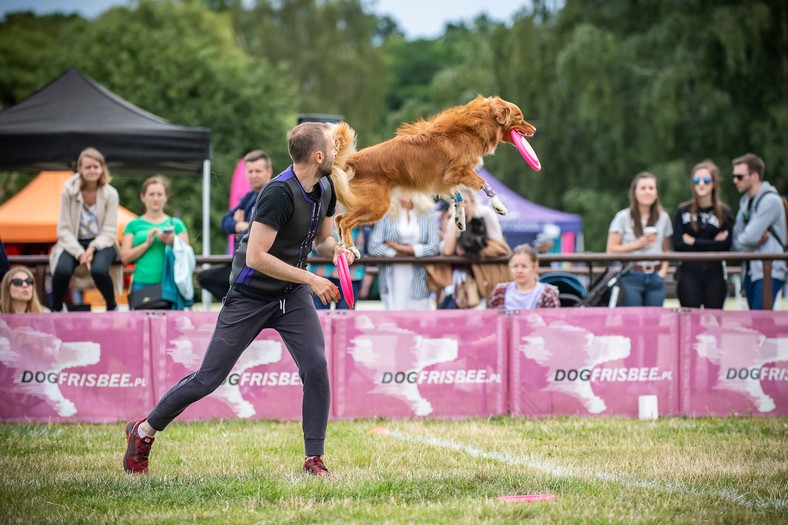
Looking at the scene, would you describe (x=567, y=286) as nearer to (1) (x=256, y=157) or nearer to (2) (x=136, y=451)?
(1) (x=256, y=157)

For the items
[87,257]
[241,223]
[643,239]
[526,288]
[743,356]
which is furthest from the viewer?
[643,239]

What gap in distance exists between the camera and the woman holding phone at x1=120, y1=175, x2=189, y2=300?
26.2ft

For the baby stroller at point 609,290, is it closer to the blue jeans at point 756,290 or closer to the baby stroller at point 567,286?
the baby stroller at point 567,286

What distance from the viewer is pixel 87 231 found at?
A: 8117mm

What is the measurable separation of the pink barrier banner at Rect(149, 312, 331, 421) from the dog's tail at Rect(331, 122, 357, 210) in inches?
80.8

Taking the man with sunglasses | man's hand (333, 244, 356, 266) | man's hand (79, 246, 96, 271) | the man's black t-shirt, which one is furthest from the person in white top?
man's hand (79, 246, 96, 271)

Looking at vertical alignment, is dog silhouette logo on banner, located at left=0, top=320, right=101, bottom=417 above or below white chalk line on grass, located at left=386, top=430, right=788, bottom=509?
above

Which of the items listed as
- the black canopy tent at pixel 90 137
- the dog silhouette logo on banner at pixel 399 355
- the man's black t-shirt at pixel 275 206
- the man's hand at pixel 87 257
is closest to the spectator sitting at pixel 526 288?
the dog silhouette logo on banner at pixel 399 355

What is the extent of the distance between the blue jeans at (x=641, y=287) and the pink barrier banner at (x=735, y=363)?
3.40ft

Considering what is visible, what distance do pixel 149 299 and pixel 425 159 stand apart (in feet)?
11.9

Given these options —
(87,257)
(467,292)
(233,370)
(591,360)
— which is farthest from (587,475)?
(87,257)

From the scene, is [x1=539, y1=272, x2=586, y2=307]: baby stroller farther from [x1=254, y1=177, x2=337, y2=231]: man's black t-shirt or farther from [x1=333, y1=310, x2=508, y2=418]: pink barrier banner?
[x1=254, y1=177, x2=337, y2=231]: man's black t-shirt

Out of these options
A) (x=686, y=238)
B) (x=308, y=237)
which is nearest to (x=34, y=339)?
(x=308, y=237)

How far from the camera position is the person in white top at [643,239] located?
8539 millimetres
